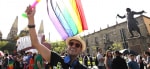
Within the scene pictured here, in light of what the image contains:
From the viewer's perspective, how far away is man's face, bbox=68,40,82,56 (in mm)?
2782

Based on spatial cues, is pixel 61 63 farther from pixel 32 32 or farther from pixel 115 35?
pixel 115 35

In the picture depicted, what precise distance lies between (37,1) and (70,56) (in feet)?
2.52

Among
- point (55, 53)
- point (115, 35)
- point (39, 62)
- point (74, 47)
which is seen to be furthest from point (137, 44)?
point (115, 35)

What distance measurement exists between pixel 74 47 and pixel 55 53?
0.25m

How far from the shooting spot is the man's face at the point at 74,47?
2782 mm

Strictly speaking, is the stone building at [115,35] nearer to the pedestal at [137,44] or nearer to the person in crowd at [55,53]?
the pedestal at [137,44]

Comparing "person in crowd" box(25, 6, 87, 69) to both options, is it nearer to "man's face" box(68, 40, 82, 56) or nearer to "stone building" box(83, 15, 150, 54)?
"man's face" box(68, 40, 82, 56)

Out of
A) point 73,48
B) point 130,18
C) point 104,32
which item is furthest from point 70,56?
point 104,32

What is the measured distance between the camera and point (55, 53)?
2.78 metres

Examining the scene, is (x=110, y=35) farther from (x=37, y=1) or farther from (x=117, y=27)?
(x=37, y=1)

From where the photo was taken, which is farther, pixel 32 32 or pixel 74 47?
pixel 74 47

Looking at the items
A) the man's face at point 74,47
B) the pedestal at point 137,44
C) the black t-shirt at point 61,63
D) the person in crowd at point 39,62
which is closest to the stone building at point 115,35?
the pedestal at point 137,44

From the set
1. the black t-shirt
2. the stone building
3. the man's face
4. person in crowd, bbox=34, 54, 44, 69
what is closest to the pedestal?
person in crowd, bbox=34, 54, 44, 69

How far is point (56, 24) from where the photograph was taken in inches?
119
